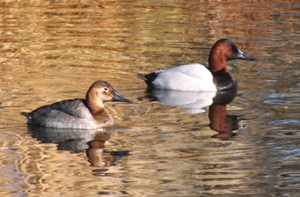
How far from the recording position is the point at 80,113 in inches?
423

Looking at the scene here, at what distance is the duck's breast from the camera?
1333cm

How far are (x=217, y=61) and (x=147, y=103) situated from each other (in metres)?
2.22

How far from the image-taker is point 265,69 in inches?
556

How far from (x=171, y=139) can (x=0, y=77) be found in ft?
14.8

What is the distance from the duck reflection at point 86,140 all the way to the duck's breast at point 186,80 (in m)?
2.82

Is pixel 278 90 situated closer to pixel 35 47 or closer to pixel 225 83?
pixel 225 83

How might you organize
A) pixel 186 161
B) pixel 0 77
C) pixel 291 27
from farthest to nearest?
pixel 291 27 → pixel 0 77 → pixel 186 161

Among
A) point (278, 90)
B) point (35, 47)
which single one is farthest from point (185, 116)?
point (35, 47)

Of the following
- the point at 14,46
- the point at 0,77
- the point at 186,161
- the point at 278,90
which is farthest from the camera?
the point at 14,46

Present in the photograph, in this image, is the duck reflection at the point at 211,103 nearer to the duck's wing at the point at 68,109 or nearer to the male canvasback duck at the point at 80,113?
the male canvasback duck at the point at 80,113

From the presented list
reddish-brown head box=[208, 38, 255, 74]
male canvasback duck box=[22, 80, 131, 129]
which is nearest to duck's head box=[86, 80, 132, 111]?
male canvasback duck box=[22, 80, 131, 129]

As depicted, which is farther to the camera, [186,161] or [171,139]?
[171,139]

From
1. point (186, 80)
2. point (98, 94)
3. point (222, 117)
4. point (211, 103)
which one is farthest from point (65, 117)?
point (186, 80)

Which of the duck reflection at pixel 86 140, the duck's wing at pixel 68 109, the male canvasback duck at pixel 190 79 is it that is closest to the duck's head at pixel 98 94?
the duck's wing at pixel 68 109
